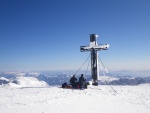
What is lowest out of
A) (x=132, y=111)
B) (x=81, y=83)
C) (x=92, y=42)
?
(x=132, y=111)

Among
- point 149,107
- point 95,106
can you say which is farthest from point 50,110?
point 149,107

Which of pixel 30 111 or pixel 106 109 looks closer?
pixel 30 111

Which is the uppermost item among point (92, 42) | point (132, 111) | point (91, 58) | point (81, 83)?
point (92, 42)

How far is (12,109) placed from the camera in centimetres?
1079

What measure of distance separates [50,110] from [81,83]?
33.2ft

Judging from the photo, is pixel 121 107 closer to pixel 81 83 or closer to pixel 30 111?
pixel 30 111

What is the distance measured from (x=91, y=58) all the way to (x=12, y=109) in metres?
15.0

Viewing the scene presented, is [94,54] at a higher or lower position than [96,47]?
lower

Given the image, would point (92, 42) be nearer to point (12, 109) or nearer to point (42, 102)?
point (42, 102)

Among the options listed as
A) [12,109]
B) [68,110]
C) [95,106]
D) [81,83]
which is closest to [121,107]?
[95,106]

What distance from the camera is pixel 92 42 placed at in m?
24.5

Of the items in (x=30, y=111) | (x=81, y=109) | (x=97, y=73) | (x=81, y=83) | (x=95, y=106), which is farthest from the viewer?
(x=97, y=73)

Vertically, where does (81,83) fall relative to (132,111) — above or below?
above

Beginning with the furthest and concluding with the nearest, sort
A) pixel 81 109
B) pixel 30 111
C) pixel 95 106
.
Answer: pixel 95 106 < pixel 81 109 < pixel 30 111
